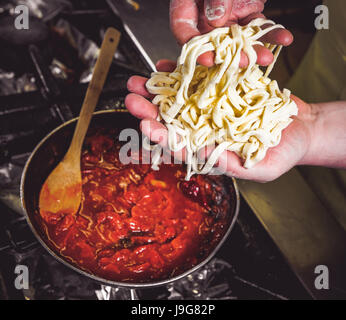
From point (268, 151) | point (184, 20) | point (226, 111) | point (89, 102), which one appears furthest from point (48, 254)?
point (184, 20)

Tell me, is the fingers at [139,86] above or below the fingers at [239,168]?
above

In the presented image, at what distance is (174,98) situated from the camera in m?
1.55

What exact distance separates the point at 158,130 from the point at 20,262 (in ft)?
3.22

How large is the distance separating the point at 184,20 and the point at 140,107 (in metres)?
0.49

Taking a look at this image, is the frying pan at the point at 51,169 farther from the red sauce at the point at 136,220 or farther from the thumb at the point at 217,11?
the thumb at the point at 217,11

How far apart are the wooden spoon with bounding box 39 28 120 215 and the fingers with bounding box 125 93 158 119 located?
7.3 inches

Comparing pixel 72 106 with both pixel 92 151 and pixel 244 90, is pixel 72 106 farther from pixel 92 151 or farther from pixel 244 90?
pixel 244 90

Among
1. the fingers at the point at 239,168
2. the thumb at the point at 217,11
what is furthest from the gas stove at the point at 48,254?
the thumb at the point at 217,11

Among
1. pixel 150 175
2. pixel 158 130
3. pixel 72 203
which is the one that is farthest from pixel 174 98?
pixel 72 203

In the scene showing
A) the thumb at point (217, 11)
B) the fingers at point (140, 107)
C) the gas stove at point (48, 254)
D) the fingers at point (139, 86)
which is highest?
the thumb at point (217, 11)

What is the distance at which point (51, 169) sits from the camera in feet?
5.28

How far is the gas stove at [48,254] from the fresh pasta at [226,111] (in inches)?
21.2

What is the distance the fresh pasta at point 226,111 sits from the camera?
143cm

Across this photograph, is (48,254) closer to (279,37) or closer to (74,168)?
(74,168)
